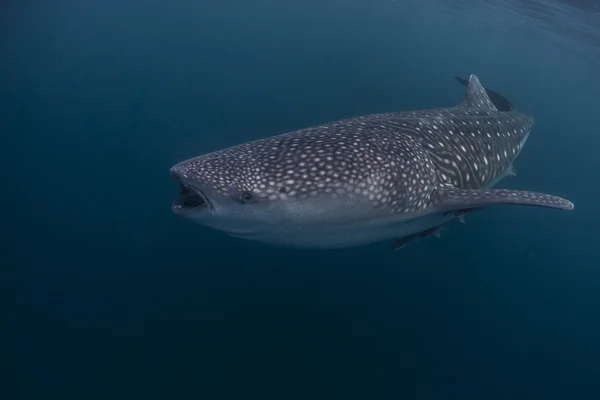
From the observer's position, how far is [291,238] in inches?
162

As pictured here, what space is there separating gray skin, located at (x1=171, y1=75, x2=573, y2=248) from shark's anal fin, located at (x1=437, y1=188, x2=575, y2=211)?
1 centimetres

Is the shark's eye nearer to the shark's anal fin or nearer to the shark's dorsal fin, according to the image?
the shark's anal fin

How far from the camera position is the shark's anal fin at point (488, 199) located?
480 cm

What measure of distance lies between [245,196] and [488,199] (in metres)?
2.94

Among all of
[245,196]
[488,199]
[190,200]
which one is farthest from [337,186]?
[488,199]

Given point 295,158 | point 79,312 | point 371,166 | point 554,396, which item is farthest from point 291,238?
point 554,396

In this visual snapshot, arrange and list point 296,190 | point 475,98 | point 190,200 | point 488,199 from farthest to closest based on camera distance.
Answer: point 475,98
point 488,199
point 190,200
point 296,190

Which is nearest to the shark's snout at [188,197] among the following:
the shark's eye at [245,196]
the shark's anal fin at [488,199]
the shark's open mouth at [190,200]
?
the shark's open mouth at [190,200]

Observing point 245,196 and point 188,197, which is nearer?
point 245,196

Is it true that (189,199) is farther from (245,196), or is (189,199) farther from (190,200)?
(245,196)

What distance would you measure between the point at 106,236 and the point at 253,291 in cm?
531

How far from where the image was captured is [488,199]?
4.80 meters

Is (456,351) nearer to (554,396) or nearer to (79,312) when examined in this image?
(554,396)

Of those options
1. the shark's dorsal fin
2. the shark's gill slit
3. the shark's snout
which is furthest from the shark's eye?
the shark's dorsal fin
